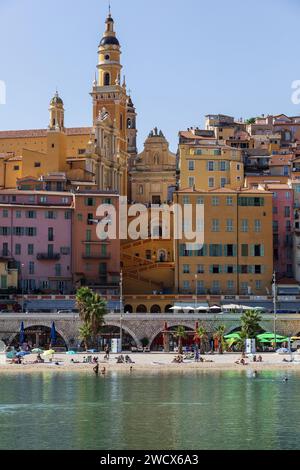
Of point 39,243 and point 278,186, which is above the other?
point 278,186

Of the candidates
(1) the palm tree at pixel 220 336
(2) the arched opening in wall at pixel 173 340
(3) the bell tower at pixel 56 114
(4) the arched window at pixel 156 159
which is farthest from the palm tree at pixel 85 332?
(4) the arched window at pixel 156 159

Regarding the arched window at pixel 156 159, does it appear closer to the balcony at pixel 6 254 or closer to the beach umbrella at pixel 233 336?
the balcony at pixel 6 254

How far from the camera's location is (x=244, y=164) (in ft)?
466

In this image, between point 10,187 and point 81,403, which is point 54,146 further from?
point 81,403

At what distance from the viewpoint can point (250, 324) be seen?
105 metres

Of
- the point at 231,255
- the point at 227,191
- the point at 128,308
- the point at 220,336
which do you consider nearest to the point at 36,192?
the point at 128,308

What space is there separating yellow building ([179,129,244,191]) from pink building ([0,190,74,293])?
1612cm

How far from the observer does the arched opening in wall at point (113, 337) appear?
108938 mm

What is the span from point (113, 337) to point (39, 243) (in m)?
15.8

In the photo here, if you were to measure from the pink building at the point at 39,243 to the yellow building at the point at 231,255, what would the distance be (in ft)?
37.1

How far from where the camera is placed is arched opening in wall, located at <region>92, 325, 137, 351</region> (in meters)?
109

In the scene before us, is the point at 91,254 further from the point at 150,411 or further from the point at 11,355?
the point at 150,411
